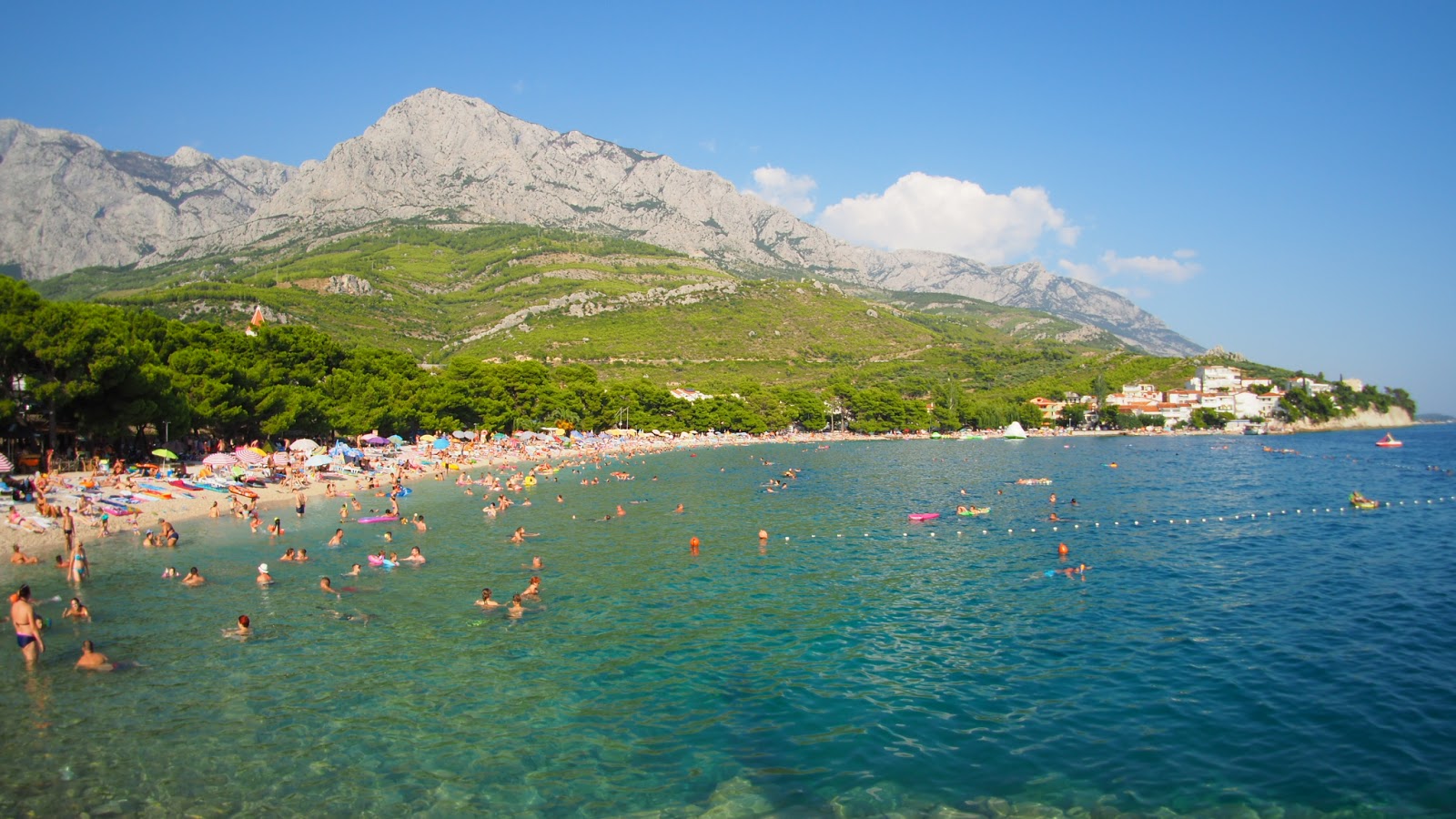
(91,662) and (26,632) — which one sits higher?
(26,632)

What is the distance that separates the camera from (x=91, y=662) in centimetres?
1639

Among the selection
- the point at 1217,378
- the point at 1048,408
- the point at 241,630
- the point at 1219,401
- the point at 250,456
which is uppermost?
the point at 1217,378

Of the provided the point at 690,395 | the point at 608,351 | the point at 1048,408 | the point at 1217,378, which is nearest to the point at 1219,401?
the point at 1217,378

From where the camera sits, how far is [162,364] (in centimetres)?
4947

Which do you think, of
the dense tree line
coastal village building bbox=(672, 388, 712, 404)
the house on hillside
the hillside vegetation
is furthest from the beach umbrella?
the house on hillside

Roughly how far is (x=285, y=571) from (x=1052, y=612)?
24138 mm

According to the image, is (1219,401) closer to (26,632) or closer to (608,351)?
(608,351)

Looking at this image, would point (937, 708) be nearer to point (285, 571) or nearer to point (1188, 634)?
point (1188, 634)

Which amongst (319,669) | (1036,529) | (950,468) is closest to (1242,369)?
(950,468)

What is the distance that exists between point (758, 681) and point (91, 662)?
1369 centimetres

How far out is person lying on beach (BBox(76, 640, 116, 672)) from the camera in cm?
1631

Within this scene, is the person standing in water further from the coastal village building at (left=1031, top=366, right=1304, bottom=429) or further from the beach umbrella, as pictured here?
the coastal village building at (left=1031, top=366, right=1304, bottom=429)

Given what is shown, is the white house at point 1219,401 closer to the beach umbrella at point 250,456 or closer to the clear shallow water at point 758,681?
the clear shallow water at point 758,681

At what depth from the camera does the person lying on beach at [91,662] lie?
16.3 m
